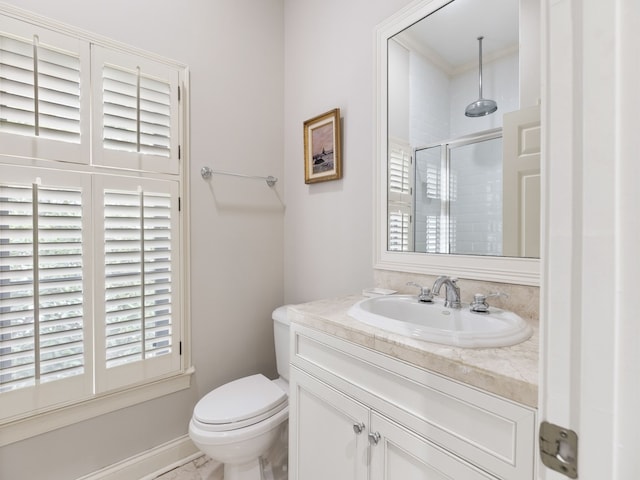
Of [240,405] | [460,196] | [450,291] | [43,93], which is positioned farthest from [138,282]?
[460,196]

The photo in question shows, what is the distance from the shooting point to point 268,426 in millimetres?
1312

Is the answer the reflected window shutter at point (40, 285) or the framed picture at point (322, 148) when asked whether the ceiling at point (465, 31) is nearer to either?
the framed picture at point (322, 148)

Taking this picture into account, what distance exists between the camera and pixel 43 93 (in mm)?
1250

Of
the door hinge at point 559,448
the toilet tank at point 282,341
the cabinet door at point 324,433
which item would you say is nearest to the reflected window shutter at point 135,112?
the toilet tank at point 282,341

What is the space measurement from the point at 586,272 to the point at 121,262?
1596 millimetres

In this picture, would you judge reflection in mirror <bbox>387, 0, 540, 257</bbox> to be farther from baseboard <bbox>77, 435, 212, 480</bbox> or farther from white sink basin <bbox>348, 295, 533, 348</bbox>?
baseboard <bbox>77, 435, 212, 480</bbox>

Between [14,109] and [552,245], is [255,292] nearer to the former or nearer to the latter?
[14,109]

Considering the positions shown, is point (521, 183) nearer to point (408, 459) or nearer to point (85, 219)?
point (408, 459)

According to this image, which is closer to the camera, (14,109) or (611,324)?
(611,324)

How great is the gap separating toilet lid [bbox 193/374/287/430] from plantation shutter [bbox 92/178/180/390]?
1.08 ft

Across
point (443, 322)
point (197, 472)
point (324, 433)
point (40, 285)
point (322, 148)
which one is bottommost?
point (197, 472)

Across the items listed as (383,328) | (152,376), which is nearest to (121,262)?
(152,376)

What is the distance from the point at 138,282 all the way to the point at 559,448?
5.14 feet

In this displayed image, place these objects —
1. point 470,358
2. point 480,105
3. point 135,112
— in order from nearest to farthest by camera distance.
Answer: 1. point 470,358
2. point 480,105
3. point 135,112
